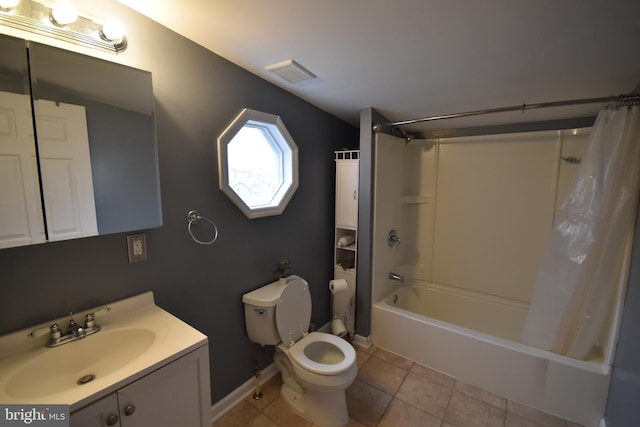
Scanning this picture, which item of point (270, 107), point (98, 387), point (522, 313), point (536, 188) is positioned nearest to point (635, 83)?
point (536, 188)

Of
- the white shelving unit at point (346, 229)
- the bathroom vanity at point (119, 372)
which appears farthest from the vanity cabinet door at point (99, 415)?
the white shelving unit at point (346, 229)

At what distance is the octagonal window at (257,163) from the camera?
176cm

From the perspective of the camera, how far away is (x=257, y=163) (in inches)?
80.0

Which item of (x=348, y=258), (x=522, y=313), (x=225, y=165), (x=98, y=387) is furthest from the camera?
(x=348, y=258)

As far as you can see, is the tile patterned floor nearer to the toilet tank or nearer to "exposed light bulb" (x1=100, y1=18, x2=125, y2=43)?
the toilet tank

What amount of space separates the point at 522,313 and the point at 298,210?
2.24 m

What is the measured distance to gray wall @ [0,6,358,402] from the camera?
3.92 ft

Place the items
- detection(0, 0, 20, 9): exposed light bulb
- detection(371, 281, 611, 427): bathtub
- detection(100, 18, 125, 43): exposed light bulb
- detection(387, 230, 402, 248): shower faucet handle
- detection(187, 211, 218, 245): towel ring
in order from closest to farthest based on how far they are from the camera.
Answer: detection(0, 0, 20, 9): exposed light bulb < detection(100, 18, 125, 43): exposed light bulb < detection(187, 211, 218, 245): towel ring < detection(371, 281, 611, 427): bathtub < detection(387, 230, 402, 248): shower faucet handle

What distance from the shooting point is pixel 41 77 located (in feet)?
3.62

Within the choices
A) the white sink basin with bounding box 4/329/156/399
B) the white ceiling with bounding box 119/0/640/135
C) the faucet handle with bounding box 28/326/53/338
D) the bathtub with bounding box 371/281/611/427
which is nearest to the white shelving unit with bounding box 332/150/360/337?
the bathtub with bounding box 371/281/611/427

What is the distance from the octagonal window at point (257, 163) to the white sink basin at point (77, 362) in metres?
0.89

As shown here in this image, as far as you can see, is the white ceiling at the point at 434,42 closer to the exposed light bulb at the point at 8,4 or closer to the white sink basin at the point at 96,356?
the exposed light bulb at the point at 8,4

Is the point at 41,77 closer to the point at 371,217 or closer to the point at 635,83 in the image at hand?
the point at 371,217

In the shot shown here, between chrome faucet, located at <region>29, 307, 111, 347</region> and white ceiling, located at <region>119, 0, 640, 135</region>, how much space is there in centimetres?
146
